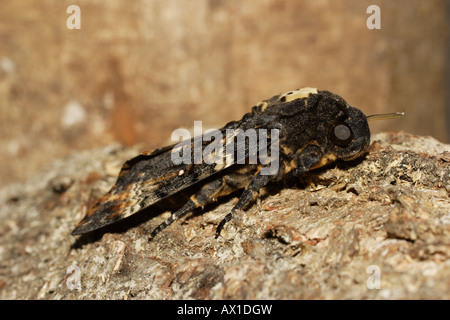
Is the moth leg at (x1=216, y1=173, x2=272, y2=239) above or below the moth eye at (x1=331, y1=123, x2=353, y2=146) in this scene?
below

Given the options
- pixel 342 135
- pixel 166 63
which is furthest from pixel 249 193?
pixel 166 63

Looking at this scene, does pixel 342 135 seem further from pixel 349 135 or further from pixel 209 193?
pixel 209 193

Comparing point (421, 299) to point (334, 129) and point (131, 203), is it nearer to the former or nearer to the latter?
point (334, 129)

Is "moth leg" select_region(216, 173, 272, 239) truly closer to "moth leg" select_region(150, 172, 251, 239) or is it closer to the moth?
the moth

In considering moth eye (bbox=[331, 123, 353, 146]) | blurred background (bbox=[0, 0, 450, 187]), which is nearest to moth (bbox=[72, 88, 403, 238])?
moth eye (bbox=[331, 123, 353, 146])

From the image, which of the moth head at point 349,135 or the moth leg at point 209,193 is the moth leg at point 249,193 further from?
the moth head at point 349,135

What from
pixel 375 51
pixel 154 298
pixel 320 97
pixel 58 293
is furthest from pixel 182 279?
pixel 375 51

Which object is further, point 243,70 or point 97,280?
point 243,70
